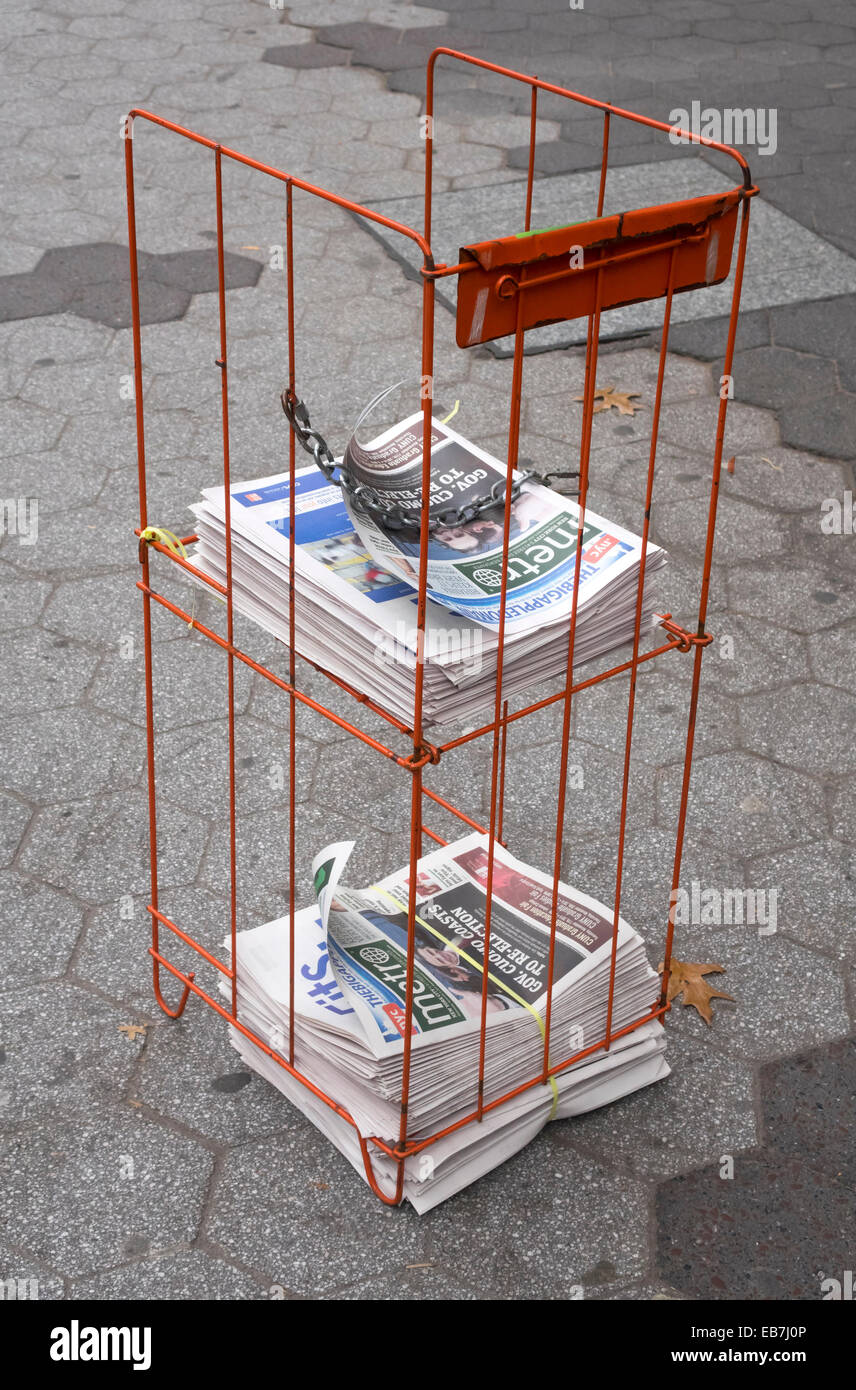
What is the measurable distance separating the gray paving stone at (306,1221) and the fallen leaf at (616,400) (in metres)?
2.57

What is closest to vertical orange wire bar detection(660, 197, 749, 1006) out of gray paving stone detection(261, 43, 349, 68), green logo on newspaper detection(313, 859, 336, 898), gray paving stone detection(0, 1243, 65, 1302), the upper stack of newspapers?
the upper stack of newspapers

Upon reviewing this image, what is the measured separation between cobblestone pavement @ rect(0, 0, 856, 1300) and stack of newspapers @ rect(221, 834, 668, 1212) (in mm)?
69

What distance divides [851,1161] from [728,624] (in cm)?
148

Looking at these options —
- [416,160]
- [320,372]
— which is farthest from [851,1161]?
[416,160]

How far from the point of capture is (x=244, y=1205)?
2.10m

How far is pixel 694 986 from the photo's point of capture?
2.46 metres

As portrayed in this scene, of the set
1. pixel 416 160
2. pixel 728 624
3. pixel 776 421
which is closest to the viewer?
pixel 728 624

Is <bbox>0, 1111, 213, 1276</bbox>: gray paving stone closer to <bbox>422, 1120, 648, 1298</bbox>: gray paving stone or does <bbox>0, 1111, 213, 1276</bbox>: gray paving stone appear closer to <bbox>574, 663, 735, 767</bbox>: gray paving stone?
<bbox>422, 1120, 648, 1298</bbox>: gray paving stone

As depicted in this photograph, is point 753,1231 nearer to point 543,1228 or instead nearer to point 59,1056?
point 543,1228

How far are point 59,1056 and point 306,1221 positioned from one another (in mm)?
518

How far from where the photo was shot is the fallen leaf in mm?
4141

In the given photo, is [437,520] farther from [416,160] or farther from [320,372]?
[416,160]

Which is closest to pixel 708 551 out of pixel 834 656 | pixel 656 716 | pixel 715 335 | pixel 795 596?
pixel 656 716
